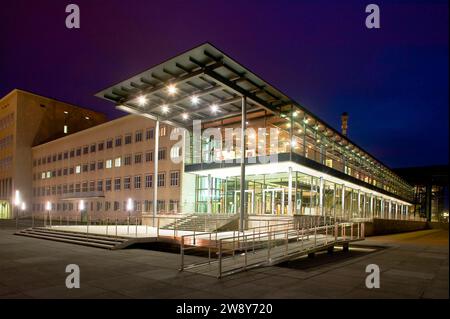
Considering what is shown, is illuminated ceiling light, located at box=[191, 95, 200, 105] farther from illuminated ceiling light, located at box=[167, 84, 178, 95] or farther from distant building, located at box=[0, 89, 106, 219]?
distant building, located at box=[0, 89, 106, 219]

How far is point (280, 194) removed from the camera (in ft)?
94.2

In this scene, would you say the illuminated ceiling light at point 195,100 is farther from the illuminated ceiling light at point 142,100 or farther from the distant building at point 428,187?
the distant building at point 428,187

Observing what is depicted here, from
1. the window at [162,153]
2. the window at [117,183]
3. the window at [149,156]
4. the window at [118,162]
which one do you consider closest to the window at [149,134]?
the window at [149,156]

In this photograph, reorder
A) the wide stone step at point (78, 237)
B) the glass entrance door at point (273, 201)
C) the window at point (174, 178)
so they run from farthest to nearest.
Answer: the window at point (174, 178), the glass entrance door at point (273, 201), the wide stone step at point (78, 237)

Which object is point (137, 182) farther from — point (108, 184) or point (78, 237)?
point (78, 237)

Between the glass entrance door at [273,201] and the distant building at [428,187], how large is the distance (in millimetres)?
52315

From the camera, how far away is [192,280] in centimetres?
953

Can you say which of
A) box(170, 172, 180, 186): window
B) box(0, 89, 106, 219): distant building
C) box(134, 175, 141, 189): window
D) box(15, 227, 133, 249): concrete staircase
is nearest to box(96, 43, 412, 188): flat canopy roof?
box(170, 172, 180, 186): window

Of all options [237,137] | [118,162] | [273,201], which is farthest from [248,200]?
[118,162]

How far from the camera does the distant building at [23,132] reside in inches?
2453

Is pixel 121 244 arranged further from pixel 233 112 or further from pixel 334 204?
pixel 334 204

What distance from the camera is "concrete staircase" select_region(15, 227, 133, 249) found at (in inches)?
661
